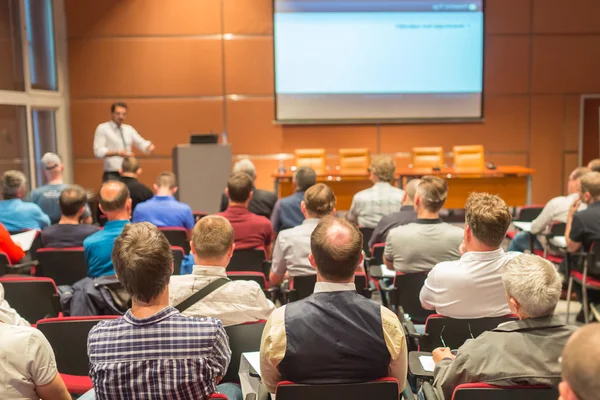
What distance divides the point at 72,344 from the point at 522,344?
188cm

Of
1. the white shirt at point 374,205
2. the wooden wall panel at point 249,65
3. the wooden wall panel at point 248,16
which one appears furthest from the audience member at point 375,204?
the wooden wall panel at point 248,16

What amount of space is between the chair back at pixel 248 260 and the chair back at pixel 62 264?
0.98 m

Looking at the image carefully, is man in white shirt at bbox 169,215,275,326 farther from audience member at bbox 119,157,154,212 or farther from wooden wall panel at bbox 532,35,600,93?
wooden wall panel at bbox 532,35,600,93

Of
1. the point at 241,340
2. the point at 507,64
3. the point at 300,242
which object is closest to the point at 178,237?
the point at 300,242

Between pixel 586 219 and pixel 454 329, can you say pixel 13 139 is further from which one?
pixel 454 329

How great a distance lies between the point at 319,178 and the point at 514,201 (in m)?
2.67

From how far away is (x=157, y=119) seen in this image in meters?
9.76

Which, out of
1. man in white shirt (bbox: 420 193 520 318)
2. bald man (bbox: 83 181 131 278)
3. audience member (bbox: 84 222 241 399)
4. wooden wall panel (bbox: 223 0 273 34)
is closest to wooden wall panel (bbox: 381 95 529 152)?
wooden wall panel (bbox: 223 0 273 34)

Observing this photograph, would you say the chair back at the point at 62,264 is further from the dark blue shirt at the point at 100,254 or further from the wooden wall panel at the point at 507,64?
the wooden wall panel at the point at 507,64

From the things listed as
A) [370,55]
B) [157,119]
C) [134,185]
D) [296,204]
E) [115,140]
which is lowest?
[296,204]

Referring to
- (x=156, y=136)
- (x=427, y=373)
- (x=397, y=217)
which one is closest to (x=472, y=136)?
(x=156, y=136)

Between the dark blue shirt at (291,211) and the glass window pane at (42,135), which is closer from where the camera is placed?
the dark blue shirt at (291,211)

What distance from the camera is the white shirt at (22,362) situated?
203 cm

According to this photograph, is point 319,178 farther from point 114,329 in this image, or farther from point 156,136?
point 114,329
